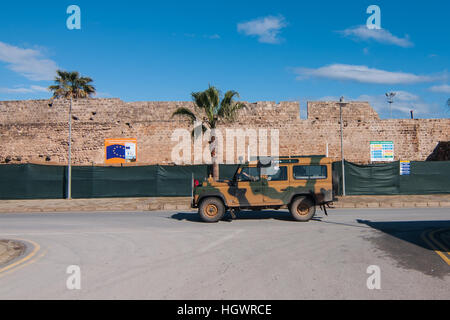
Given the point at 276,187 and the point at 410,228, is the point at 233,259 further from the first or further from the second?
the point at 410,228

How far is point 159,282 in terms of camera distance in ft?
17.6

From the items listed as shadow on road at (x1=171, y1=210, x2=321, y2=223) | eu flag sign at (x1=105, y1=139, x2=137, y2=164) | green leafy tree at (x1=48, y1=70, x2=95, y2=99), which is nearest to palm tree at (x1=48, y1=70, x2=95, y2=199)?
green leafy tree at (x1=48, y1=70, x2=95, y2=99)

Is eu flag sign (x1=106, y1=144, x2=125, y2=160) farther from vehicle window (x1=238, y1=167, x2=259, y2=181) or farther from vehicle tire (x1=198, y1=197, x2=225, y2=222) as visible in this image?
vehicle window (x1=238, y1=167, x2=259, y2=181)

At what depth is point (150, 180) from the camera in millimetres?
20531

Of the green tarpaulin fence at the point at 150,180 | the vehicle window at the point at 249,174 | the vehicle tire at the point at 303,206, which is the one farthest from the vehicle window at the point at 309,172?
the green tarpaulin fence at the point at 150,180

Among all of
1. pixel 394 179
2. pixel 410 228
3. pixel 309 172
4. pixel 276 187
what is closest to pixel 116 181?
pixel 276 187

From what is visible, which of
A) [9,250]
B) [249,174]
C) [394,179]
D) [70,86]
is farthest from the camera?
[70,86]

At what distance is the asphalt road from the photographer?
4980 millimetres

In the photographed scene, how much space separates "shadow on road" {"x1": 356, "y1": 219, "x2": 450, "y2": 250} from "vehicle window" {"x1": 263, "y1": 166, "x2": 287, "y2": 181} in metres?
2.80

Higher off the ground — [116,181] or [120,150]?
[120,150]

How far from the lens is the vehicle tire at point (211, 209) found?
11.6 m

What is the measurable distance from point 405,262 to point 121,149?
22890mm

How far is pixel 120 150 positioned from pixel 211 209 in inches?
652
